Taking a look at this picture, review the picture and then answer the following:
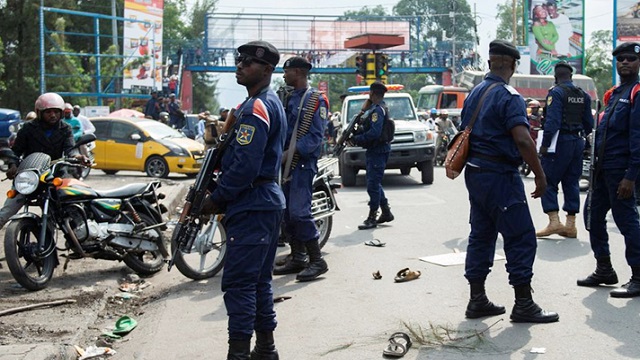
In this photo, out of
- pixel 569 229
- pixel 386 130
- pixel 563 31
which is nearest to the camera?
pixel 569 229

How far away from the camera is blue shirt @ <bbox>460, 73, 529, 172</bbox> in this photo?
6.05 m

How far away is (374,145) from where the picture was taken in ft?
36.7

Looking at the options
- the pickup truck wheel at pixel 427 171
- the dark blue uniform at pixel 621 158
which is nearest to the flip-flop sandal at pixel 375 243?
the dark blue uniform at pixel 621 158

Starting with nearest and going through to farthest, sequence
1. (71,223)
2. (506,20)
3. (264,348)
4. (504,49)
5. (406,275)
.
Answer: (264,348)
(504,49)
(406,275)
(71,223)
(506,20)

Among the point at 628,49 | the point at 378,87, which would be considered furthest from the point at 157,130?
the point at 628,49

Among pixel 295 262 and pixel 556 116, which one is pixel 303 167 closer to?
pixel 295 262

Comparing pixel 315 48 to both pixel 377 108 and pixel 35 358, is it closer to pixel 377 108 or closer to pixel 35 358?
pixel 377 108

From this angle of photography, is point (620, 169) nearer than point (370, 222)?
Yes

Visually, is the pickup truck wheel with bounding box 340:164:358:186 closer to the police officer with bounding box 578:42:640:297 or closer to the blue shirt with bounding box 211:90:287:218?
the police officer with bounding box 578:42:640:297

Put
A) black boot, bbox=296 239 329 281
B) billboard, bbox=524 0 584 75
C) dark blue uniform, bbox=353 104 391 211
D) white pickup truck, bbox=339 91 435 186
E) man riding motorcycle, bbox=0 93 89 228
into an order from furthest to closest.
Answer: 1. billboard, bbox=524 0 584 75
2. white pickup truck, bbox=339 91 435 186
3. dark blue uniform, bbox=353 104 391 211
4. man riding motorcycle, bbox=0 93 89 228
5. black boot, bbox=296 239 329 281

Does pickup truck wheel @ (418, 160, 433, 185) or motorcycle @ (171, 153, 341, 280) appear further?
pickup truck wheel @ (418, 160, 433, 185)

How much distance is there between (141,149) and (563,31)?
43190mm

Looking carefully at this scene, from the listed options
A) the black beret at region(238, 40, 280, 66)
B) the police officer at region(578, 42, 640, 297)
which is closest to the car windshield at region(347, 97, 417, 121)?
the police officer at region(578, 42, 640, 297)

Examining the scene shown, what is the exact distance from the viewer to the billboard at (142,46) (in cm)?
3641
